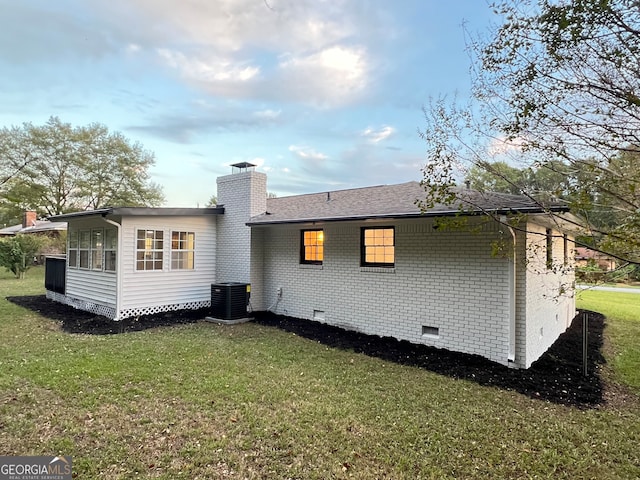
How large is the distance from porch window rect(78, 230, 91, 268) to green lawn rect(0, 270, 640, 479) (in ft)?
16.5

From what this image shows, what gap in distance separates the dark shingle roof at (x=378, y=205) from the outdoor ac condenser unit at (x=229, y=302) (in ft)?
6.14

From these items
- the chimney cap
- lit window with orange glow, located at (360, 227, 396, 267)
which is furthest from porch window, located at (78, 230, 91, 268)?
lit window with orange glow, located at (360, 227, 396, 267)

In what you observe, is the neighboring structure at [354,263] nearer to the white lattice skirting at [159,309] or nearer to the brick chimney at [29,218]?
the white lattice skirting at [159,309]

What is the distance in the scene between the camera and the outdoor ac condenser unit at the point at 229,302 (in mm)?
9341

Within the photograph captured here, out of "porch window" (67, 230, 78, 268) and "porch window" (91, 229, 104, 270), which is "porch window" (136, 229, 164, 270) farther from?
"porch window" (67, 230, 78, 268)

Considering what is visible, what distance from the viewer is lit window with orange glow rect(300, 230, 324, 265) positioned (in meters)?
9.30

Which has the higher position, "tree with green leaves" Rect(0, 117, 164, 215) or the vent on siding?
"tree with green leaves" Rect(0, 117, 164, 215)

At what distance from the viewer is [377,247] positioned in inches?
319

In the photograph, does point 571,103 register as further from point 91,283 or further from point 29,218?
point 29,218

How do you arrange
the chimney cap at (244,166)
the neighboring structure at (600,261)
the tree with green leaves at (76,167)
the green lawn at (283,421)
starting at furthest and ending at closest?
the tree with green leaves at (76,167)
the chimney cap at (244,166)
the neighboring structure at (600,261)
the green lawn at (283,421)

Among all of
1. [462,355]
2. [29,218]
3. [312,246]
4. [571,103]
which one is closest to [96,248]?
[312,246]

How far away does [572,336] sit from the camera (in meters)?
9.03

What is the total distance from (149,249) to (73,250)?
415 cm

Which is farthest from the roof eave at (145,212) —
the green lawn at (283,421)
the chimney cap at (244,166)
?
the green lawn at (283,421)
